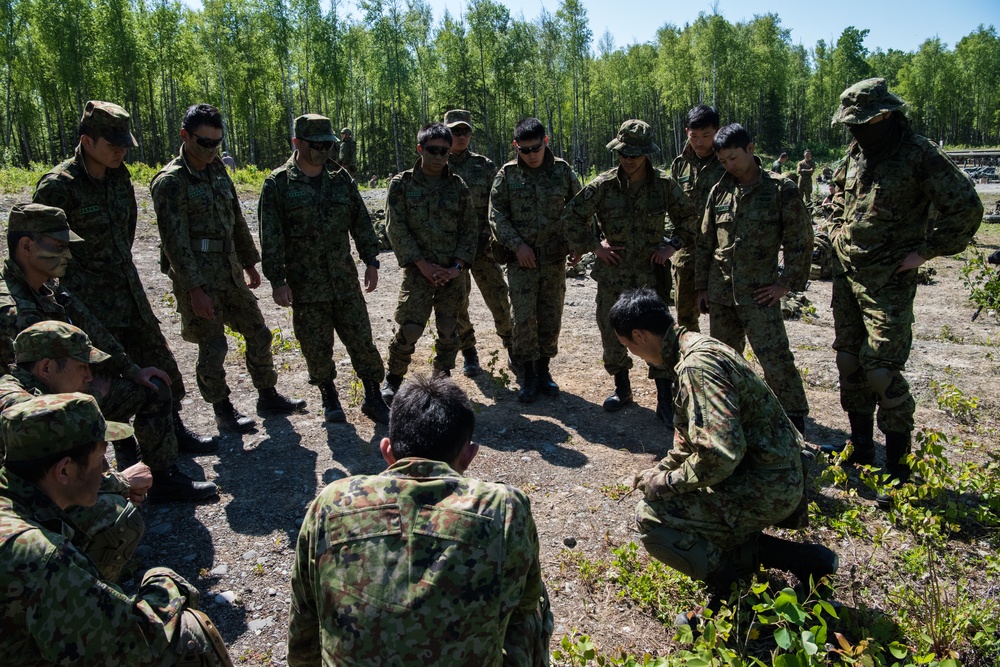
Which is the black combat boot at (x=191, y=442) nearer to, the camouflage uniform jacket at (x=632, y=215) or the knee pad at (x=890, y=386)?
the camouflage uniform jacket at (x=632, y=215)

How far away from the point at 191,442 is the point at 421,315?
1939 millimetres

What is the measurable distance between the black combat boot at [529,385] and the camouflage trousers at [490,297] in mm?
710

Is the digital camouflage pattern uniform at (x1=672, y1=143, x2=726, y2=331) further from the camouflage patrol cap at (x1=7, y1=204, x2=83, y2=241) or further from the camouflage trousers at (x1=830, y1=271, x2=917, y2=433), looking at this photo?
the camouflage patrol cap at (x1=7, y1=204, x2=83, y2=241)

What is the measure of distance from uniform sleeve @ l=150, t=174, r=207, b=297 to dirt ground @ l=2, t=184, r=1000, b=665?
1.24 m

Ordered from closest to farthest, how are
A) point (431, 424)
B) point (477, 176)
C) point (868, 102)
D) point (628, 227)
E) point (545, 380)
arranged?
point (431, 424), point (868, 102), point (628, 227), point (545, 380), point (477, 176)

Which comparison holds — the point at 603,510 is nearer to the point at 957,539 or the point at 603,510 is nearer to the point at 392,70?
the point at 957,539

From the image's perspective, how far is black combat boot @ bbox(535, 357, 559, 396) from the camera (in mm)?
5980

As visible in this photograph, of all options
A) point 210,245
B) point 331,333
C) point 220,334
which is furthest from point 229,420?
point 210,245

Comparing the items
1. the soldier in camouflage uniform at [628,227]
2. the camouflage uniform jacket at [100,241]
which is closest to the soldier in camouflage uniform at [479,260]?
the soldier in camouflage uniform at [628,227]

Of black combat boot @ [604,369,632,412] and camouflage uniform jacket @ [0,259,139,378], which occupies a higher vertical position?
camouflage uniform jacket @ [0,259,139,378]

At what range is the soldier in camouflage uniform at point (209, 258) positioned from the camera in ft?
15.4

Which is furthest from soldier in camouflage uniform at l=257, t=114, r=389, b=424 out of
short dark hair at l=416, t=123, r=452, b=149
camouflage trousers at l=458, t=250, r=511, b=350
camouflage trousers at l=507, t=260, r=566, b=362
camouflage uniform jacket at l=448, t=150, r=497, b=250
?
camouflage uniform jacket at l=448, t=150, r=497, b=250

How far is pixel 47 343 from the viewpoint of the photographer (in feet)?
10.0

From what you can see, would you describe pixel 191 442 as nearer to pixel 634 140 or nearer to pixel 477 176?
A: pixel 477 176
